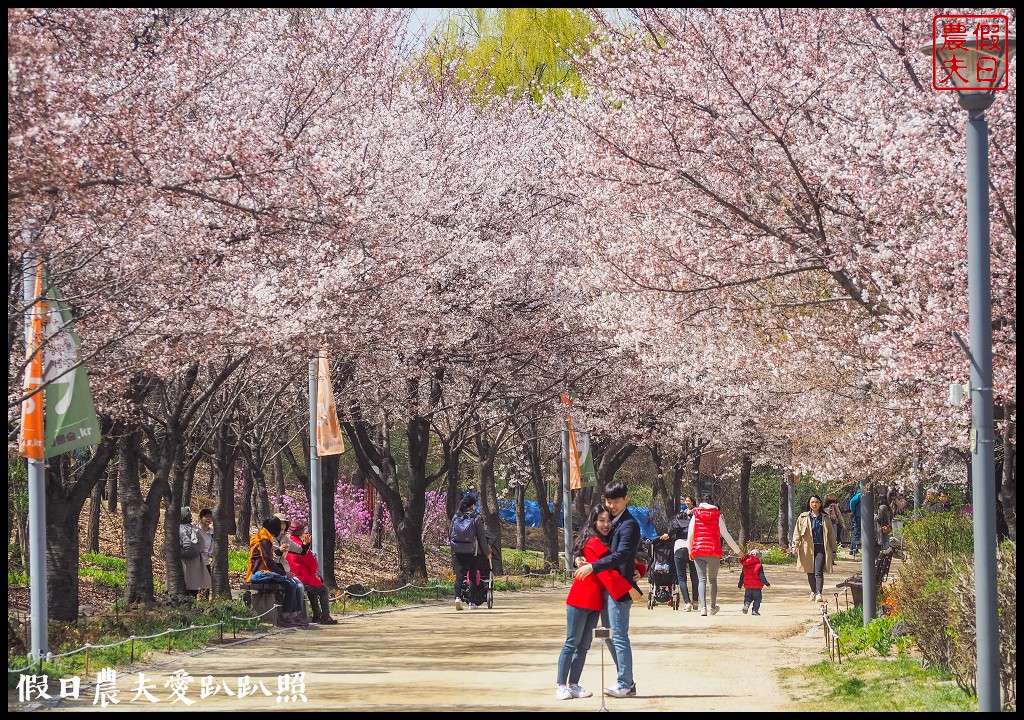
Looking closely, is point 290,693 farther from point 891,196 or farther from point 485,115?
point 485,115

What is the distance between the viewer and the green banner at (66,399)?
11977 mm


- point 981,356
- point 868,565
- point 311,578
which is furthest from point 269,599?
point 981,356

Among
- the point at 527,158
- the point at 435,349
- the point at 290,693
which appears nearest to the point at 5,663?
the point at 290,693

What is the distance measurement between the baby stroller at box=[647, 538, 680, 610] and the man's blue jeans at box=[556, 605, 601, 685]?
1199 cm

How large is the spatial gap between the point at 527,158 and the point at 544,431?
460 inches

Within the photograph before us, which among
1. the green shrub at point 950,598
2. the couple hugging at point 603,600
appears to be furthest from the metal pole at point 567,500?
the couple hugging at point 603,600

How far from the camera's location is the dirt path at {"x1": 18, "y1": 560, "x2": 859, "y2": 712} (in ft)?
33.5

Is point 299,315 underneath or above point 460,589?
above

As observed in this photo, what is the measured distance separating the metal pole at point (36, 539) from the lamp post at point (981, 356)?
7.75 meters

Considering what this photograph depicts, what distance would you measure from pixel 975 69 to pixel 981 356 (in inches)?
74.2

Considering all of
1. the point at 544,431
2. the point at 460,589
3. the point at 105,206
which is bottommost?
the point at 460,589

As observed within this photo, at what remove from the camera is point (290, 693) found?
10500 mm

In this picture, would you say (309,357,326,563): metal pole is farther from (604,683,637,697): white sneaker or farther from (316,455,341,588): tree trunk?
(604,683,637,697): white sneaker

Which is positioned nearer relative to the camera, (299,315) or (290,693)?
(290,693)
